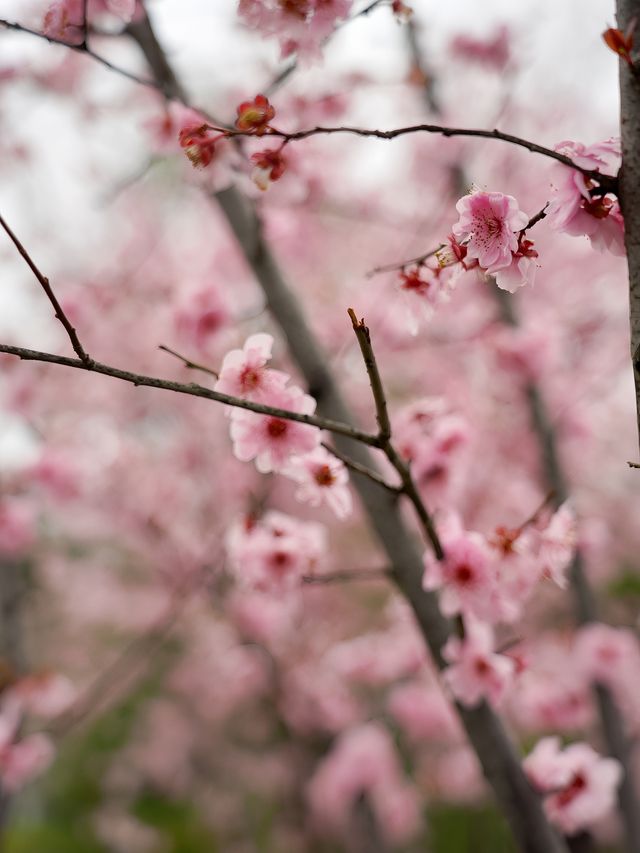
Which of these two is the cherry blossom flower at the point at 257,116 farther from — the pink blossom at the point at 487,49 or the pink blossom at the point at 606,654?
the pink blossom at the point at 487,49

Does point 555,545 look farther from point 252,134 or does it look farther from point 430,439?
point 252,134

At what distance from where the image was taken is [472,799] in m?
5.94

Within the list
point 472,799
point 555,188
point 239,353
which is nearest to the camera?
point 555,188

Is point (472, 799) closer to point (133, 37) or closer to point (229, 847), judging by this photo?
point (229, 847)

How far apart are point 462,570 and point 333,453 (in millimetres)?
419

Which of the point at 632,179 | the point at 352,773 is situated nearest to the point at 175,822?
the point at 352,773

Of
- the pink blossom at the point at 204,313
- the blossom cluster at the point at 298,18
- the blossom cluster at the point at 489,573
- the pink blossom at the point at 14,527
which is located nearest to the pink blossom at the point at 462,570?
the blossom cluster at the point at 489,573

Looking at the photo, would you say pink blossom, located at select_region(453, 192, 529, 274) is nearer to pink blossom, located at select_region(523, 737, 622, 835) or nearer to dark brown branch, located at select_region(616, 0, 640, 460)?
dark brown branch, located at select_region(616, 0, 640, 460)

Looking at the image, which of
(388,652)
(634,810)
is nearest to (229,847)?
(388,652)

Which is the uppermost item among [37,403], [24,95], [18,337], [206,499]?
[18,337]

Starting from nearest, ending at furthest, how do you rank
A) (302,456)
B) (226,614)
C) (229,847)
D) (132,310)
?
(302,456) < (226,614) < (132,310) < (229,847)

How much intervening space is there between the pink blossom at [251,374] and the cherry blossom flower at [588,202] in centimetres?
46

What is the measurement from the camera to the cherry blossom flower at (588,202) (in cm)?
86

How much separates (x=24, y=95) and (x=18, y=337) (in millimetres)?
2295
